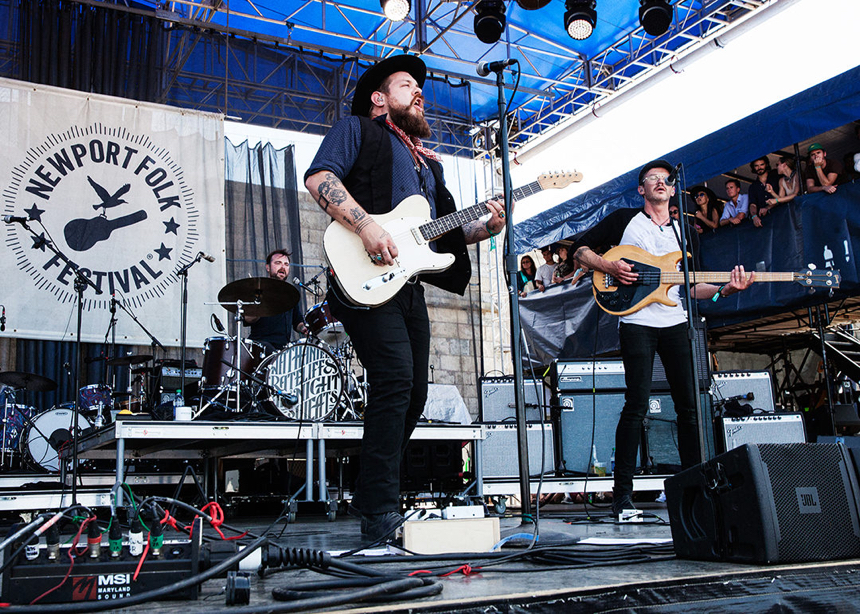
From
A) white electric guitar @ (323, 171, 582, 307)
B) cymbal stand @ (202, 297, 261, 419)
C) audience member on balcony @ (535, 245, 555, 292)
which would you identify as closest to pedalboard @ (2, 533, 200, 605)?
white electric guitar @ (323, 171, 582, 307)

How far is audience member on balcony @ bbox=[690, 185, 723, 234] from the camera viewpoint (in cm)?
776

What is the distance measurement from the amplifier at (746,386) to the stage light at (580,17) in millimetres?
4226

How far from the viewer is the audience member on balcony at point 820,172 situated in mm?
6660

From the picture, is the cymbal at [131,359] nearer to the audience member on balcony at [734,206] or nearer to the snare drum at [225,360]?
the snare drum at [225,360]

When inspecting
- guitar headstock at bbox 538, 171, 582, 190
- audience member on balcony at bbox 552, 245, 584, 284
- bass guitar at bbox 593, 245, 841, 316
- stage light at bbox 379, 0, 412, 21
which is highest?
stage light at bbox 379, 0, 412, 21

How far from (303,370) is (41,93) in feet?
15.7

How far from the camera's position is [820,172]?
6.73 m

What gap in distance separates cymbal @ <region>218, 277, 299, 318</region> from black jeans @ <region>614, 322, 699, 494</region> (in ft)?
9.60

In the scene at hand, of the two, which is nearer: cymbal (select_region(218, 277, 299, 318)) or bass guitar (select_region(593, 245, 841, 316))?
bass guitar (select_region(593, 245, 841, 316))

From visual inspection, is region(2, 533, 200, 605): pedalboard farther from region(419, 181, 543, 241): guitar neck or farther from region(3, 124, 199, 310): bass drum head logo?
region(3, 124, 199, 310): bass drum head logo

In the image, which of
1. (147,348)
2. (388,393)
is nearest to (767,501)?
(388,393)

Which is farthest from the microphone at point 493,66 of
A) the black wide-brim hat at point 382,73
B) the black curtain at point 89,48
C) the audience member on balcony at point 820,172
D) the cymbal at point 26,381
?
the black curtain at point 89,48

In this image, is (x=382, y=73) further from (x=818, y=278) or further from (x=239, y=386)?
(x=818, y=278)

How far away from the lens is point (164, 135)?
8.24 meters
